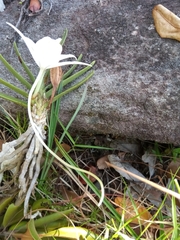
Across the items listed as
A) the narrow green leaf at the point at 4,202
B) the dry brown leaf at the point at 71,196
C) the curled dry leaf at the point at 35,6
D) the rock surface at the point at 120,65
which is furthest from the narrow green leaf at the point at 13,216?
the curled dry leaf at the point at 35,6

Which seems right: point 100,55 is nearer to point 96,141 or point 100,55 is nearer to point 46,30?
point 46,30

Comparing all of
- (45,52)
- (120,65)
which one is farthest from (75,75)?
(45,52)

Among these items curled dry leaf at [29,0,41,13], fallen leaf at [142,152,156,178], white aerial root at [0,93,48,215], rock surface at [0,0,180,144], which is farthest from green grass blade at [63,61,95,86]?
fallen leaf at [142,152,156,178]

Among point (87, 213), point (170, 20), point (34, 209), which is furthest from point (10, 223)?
point (170, 20)

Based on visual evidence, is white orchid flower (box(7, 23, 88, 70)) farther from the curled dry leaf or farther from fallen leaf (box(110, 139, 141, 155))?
fallen leaf (box(110, 139, 141, 155))

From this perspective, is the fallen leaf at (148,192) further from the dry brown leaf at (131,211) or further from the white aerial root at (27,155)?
the white aerial root at (27,155)

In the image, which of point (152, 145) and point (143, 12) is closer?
point (143, 12)
